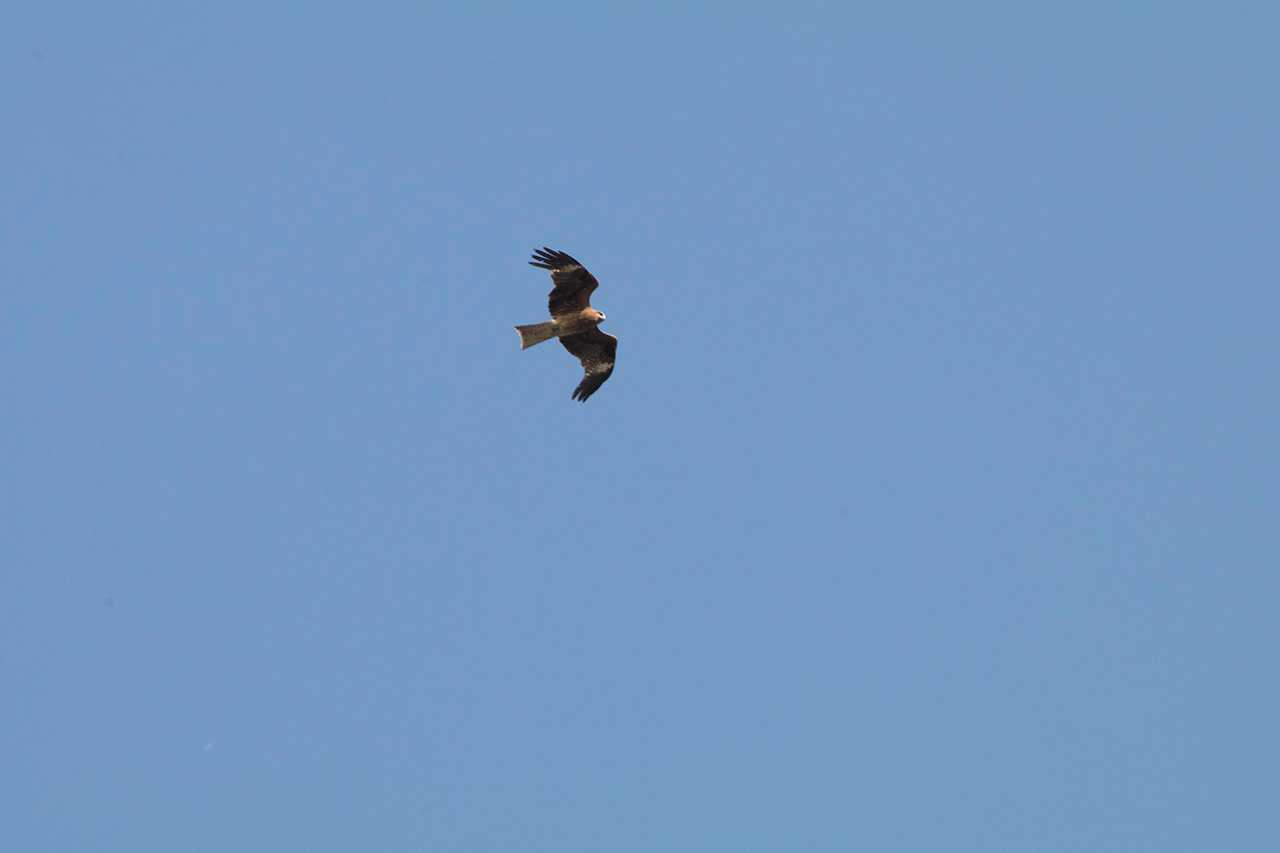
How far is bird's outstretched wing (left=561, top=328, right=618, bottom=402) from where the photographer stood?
5741 cm

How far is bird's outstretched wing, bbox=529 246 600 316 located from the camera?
55844mm

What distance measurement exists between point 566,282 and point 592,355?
2.26 meters

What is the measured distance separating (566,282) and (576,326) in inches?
47.7

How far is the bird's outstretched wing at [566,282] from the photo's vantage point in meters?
55.8

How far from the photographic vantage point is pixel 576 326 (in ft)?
186

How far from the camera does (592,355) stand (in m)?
57.7

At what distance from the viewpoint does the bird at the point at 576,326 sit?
183 ft

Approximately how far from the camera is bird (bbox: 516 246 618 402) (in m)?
55.9

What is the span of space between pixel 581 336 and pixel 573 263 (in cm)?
210

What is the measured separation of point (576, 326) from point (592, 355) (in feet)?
3.49

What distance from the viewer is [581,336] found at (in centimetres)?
5731

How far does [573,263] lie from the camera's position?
55844 millimetres
